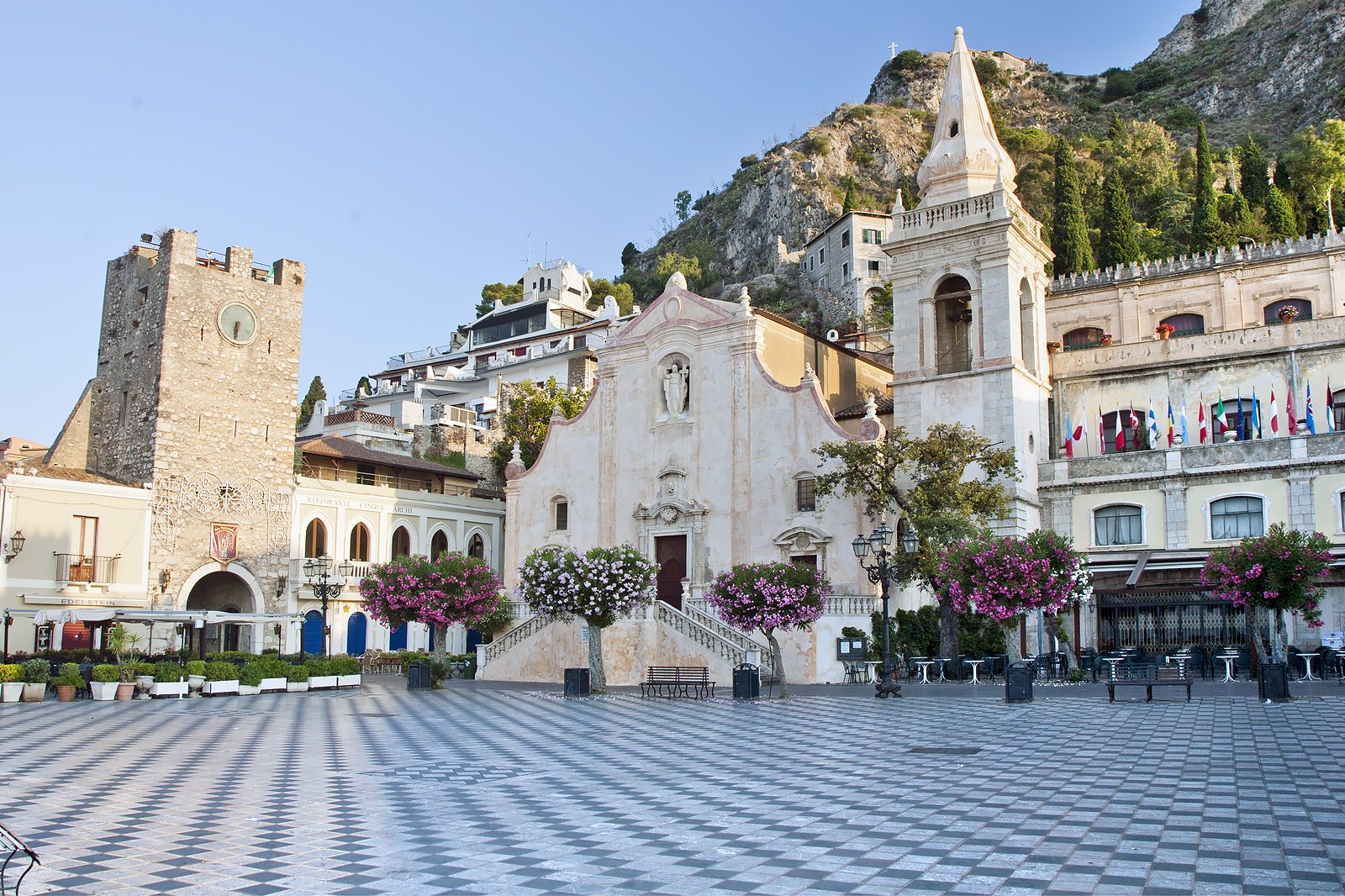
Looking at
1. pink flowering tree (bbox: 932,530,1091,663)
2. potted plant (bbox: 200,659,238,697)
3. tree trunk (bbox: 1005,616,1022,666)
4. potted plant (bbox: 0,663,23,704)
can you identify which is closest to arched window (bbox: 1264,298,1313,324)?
tree trunk (bbox: 1005,616,1022,666)

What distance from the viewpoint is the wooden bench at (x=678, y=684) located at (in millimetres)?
30297

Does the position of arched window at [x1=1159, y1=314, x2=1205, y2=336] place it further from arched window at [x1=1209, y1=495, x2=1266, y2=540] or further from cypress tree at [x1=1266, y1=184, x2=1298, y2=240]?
cypress tree at [x1=1266, y1=184, x2=1298, y2=240]

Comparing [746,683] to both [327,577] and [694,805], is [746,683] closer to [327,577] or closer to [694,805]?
[694,805]

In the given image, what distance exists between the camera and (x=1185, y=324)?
46188 millimetres

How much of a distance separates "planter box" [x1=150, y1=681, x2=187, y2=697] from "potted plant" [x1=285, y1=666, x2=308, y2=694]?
322cm

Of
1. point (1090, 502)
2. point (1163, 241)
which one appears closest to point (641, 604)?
point (1090, 502)

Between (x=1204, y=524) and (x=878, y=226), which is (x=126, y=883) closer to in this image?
(x=1204, y=524)

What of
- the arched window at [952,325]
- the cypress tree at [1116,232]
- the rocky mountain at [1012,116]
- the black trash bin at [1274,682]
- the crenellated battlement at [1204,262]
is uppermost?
the rocky mountain at [1012,116]

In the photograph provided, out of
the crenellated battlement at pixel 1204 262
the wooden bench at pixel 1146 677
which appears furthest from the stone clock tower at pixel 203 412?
the crenellated battlement at pixel 1204 262

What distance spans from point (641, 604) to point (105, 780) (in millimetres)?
19955

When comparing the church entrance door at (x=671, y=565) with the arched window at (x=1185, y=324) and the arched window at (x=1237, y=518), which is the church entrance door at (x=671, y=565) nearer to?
the arched window at (x=1237, y=518)

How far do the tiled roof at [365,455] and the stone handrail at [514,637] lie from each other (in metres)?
16.0

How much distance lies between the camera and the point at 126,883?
8.70 metres

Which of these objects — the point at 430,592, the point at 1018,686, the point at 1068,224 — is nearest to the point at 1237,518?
the point at 1018,686
